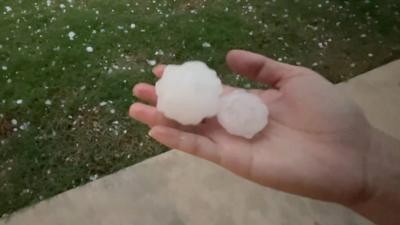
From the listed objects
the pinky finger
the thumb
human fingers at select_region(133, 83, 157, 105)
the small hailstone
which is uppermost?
the thumb

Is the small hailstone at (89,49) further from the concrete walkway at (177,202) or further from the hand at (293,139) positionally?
the hand at (293,139)

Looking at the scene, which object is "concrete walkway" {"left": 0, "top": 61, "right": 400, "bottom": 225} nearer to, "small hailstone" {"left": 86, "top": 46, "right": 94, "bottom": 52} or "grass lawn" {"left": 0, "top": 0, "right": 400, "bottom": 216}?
"grass lawn" {"left": 0, "top": 0, "right": 400, "bottom": 216}

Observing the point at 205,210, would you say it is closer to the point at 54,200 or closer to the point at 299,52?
the point at 54,200

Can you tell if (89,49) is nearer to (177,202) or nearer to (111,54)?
(111,54)

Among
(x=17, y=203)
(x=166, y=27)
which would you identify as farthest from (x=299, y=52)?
(x=17, y=203)

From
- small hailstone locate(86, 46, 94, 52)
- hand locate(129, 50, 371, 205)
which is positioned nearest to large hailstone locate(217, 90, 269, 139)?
hand locate(129, 50, 371, 205)
